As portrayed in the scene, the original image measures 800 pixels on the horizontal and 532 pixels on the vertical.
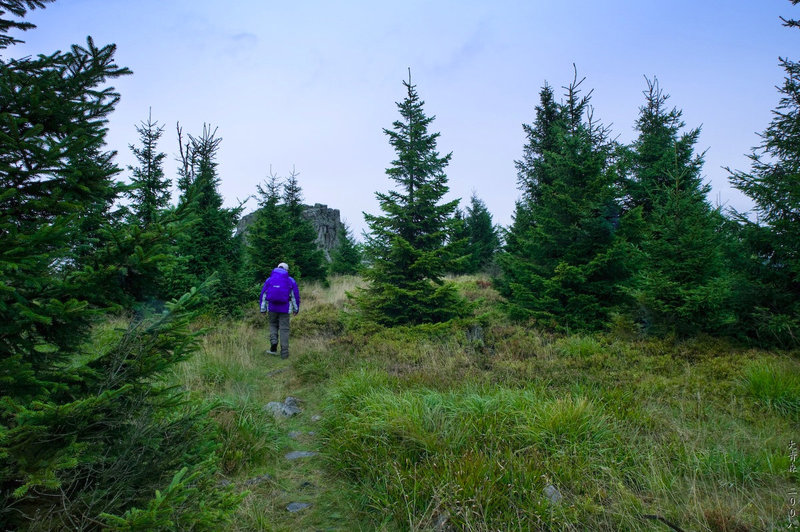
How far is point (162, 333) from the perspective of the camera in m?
2.42

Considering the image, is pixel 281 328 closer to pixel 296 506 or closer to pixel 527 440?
pixel 296 506

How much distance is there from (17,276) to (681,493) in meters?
4.70

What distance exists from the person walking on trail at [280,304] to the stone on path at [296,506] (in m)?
6.14

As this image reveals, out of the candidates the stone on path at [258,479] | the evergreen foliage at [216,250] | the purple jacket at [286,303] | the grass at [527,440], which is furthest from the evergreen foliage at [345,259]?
the stone on path at [258,479]

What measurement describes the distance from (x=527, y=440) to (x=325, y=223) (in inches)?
1162

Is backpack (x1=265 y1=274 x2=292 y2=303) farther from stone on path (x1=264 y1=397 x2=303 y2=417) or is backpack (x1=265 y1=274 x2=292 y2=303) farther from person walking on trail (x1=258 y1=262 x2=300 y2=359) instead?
stone on path (x1=264 y1=397 x2=303 y2=417)

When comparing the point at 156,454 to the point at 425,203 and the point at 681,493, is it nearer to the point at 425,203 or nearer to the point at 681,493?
the point at 681,493

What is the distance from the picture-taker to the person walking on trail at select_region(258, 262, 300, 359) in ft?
31.4

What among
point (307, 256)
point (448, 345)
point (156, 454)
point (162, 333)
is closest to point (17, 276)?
point (162, 333)

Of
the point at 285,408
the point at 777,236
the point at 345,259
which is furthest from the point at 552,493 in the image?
the point at 345,259

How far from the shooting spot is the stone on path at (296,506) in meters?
3.48

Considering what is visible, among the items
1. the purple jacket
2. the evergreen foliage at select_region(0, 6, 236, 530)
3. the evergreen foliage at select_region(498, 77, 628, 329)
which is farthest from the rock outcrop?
the evergreen foliage at select_region(0, 6, 236, 530)

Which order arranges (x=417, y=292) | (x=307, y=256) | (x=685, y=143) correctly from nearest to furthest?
1. (x=417, y=292)
2. (x=685, y=143)
3. (x=307, y=256)

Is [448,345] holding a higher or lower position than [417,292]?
lower
